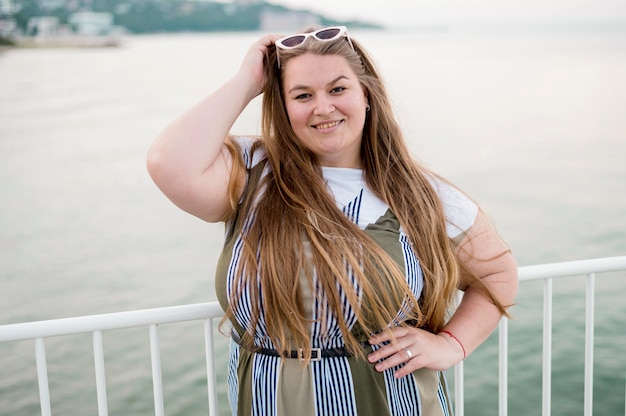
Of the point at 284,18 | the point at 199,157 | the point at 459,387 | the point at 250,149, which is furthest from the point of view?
the point at 284,18

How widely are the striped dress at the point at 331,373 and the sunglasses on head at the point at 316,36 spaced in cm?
29

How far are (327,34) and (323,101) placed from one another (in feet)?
0.61

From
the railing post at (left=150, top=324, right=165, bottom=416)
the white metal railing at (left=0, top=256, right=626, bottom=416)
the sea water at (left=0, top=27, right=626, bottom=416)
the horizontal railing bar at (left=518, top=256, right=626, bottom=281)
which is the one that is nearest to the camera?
the white metal railing at (left=0, top=256, right=626, bottom=416)

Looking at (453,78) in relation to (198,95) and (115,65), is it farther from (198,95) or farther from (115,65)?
(115,65)

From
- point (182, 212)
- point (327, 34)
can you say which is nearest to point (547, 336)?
point (327, 34)

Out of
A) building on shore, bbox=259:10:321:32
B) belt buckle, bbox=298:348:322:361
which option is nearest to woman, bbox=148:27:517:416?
belt buckle, bbox=298:348:322:361

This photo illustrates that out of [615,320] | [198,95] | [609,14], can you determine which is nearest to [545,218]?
[615,320]

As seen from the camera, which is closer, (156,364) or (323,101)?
(323,101)

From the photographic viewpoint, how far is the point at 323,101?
1.69m

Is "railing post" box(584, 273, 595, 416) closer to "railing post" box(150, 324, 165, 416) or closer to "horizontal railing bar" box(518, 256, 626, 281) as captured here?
"horizontal railing bar" box(518, 256, 626, 281)

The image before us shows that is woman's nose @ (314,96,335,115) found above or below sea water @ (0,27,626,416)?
above

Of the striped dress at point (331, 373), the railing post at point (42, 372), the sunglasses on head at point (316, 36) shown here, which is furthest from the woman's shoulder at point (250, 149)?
the railing post at point (42, 372)

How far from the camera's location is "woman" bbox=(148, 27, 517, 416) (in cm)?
159

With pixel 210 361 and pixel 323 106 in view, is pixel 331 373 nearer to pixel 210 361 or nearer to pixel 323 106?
pixel 210 361
